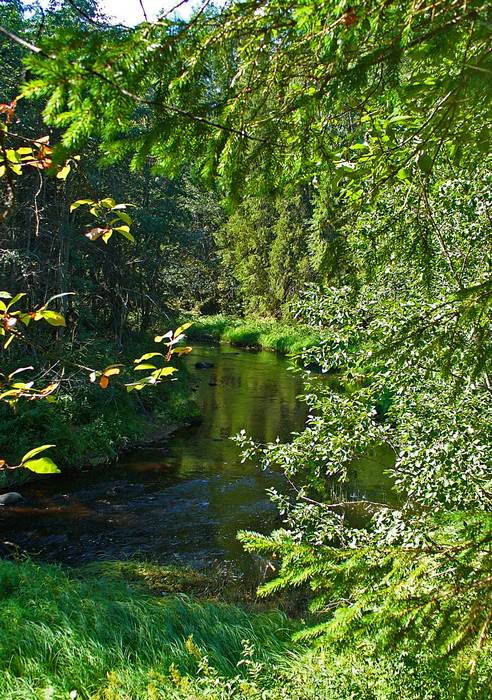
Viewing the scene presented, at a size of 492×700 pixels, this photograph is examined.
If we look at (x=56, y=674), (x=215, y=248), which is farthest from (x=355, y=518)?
(x=215, y=248)

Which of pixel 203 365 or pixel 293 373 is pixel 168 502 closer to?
pixel 293 373

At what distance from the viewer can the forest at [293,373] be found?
184cm

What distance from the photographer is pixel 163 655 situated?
13.6 feet

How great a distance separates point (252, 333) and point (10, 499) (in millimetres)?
22317

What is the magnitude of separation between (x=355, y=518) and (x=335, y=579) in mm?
7377

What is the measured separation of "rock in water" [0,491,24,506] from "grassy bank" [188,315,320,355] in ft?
57.4

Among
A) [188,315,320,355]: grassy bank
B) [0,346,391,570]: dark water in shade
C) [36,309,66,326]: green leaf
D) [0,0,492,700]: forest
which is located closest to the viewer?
[0,0,492,700]: forest

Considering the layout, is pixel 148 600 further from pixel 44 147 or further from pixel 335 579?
pixel 44 147

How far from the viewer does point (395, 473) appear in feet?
15.1

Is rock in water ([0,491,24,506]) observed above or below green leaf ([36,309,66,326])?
below

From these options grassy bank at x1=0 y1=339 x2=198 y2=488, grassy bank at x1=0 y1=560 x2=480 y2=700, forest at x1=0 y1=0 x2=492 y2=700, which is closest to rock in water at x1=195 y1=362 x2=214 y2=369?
grassy bank at x1=0 y1=339 x2=198 y2=488

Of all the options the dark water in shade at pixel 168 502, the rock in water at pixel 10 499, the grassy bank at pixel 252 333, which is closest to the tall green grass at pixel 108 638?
the dark water in shade at pixel 168 502

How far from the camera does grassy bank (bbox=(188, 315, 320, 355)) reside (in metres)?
28.1

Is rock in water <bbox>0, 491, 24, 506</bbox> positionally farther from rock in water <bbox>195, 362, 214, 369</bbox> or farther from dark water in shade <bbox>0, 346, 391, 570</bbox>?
rock in water <bbox>195, 362, 214, 369</bbox>
